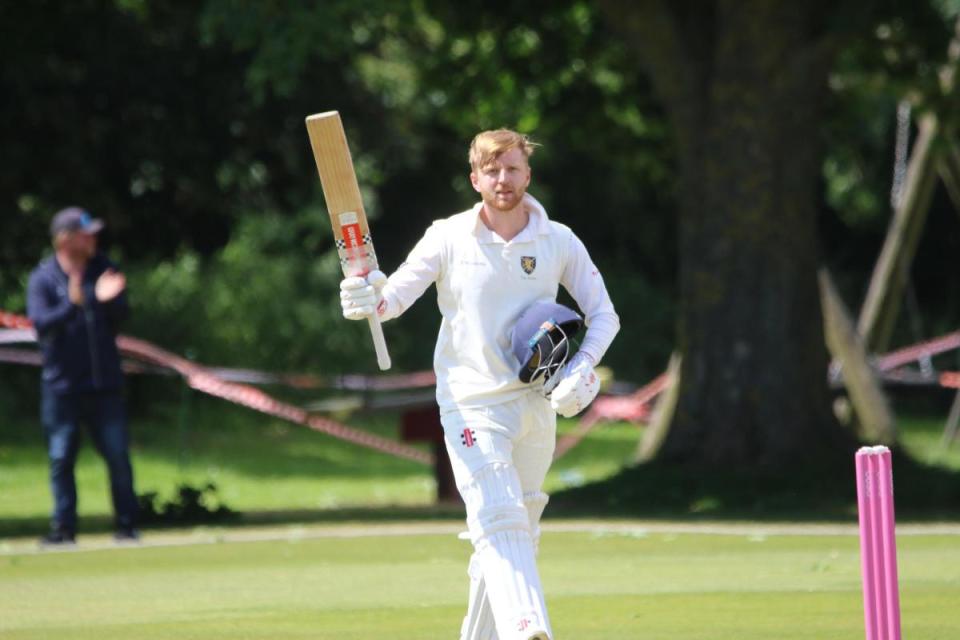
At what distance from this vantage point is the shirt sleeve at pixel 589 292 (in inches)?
304

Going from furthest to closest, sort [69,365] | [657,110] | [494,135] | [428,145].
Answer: [428,145], [657,110], [69,365], [494,135]

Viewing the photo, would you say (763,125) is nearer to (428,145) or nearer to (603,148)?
(603,148)

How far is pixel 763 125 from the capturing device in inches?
→ 655

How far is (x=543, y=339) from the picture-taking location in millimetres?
7305

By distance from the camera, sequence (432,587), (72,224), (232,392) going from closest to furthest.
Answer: (432,587) < (72,224) < (232,392)

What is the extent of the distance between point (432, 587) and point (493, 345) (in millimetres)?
3684

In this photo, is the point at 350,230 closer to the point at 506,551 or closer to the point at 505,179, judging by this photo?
the point at 505,179

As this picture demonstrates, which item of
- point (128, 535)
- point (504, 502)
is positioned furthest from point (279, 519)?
point (504, 502)

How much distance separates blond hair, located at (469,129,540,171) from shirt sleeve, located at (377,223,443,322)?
300 millimetres

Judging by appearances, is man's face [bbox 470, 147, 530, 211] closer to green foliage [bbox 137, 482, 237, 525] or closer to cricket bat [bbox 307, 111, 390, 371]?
cricket bat [bbox 307, 111, 390, 371]

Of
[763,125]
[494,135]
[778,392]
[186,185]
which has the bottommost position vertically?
[778,392]

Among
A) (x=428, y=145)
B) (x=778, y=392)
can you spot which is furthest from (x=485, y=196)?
(x=428, y=145)

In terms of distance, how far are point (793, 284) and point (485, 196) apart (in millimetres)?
9574

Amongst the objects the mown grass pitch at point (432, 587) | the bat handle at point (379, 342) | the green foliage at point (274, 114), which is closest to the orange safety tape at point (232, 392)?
the green foliage at point (274, 114)
